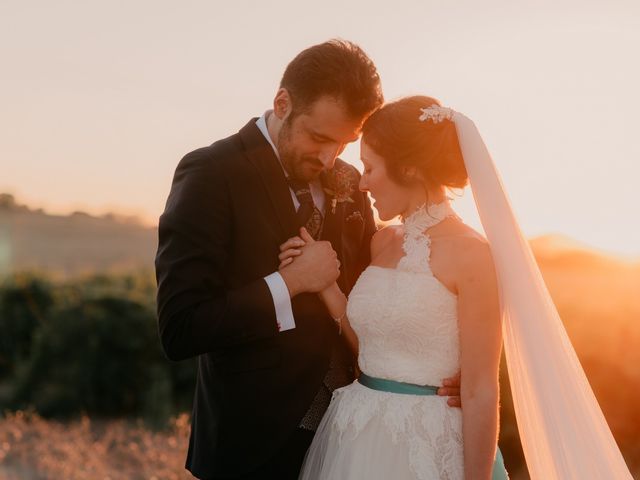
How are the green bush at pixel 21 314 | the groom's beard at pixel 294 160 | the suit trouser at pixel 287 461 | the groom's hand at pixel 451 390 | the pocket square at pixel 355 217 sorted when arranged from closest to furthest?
the groom's hand at pixel 451 390 → the suit trouser at pixel 287 461 → the groom's beard at pixel 294 160 → the pocket square at pixel 355 217 → the green bush at pixel 21 314

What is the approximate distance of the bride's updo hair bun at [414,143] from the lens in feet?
10.6

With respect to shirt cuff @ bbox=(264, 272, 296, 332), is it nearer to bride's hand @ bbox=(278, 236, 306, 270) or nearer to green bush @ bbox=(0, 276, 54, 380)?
bride's hand @ bbox=(278, 236, 306, 270)

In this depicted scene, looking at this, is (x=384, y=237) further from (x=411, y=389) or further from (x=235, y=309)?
(x=235, y=309)

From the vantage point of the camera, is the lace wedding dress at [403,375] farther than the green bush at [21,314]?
No

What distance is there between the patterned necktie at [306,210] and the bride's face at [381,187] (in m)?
0.24

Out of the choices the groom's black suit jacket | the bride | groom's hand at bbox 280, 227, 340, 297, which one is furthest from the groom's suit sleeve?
the bride

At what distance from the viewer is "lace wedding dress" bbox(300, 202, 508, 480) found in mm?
3156

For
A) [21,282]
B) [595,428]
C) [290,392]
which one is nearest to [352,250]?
[290,392]

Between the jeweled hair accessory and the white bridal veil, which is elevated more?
the jeweled hair accessory

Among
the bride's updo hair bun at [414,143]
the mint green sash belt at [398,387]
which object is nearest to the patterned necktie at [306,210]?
the bride's updo hair bun at [414,143]

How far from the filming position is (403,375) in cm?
327

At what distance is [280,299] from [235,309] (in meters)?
0.18

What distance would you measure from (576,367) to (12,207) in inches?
1442

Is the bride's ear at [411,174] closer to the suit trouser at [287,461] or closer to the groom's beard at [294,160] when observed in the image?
the groom's beard at [294,160]
